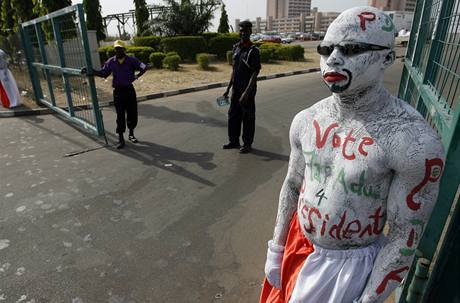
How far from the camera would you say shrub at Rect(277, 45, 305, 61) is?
1766cm

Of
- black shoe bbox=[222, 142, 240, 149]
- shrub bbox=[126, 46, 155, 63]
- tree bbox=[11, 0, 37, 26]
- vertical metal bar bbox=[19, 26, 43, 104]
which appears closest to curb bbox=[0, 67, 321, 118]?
vertical metal bar bbox=[19, 26, 43, 104]

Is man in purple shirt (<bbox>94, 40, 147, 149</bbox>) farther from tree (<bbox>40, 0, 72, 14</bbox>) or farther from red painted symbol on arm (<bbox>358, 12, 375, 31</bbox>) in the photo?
tree (<bbox>40, 0, 72, 14</bbox>)

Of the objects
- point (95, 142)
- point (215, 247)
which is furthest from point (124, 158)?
point (215, 247)

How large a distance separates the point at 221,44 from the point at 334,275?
18.2 m

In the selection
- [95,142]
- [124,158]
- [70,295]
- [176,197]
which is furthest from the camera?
[95,142]

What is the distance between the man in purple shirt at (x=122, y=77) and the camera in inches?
206

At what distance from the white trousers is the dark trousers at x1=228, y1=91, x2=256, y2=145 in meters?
3.65

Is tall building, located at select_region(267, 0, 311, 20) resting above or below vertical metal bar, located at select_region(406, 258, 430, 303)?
above

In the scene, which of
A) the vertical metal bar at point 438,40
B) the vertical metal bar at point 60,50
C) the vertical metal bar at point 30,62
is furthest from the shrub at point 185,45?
the vertical metal bar at point 438,40

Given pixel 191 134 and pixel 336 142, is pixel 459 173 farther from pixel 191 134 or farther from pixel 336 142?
pixel 191 134

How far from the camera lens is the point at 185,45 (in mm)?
17328

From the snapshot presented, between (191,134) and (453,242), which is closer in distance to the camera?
(453,242)

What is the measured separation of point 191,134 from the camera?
240 inches

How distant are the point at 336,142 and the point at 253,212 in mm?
2412
